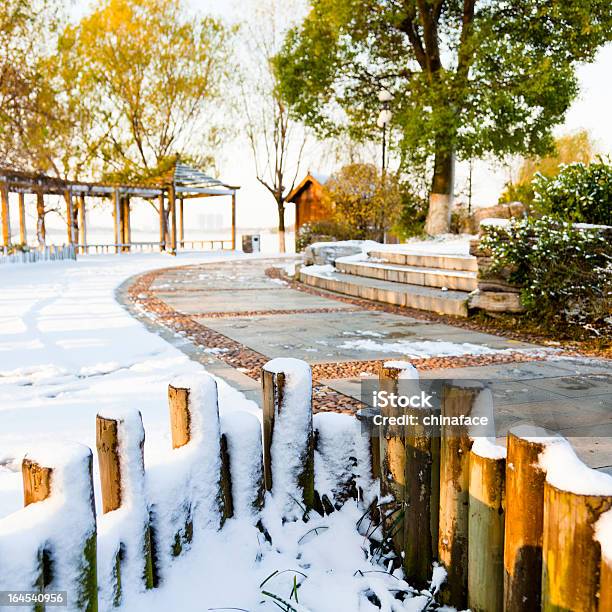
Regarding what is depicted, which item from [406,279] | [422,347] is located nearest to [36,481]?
[422,347]

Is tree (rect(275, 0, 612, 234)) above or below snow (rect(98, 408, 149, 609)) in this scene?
above

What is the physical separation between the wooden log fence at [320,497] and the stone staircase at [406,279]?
625 centimetres

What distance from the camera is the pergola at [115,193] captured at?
822 inches

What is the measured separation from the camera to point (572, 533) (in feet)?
4.61

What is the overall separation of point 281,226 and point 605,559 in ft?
108

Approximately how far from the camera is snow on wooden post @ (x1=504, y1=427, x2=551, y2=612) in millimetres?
1583

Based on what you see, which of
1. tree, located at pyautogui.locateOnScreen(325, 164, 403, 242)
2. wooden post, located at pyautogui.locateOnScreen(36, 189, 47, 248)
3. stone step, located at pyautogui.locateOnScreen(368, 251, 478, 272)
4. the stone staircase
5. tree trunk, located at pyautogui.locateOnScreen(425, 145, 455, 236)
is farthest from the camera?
wooden post, located at pyautogui.locateOnScreen(36, 189, 47, 248)

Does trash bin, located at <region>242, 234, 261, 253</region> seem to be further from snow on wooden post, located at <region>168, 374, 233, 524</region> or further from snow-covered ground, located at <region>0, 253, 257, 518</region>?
snow on wooden post, located at <region>168, 374, 233, 524</region>

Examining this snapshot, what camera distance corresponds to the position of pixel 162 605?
183cm

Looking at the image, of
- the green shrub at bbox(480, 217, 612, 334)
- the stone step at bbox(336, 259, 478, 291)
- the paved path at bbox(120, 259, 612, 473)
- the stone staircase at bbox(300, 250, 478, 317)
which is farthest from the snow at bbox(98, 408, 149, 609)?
the stone step at bbox(336, 259, 478, 291)

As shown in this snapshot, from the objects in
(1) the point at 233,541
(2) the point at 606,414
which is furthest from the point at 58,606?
(2) the point at 606,414

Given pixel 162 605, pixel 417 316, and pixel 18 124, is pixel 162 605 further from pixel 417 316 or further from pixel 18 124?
pixel 18 124

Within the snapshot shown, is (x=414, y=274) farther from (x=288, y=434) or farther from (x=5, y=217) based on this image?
(x=5, y=217)

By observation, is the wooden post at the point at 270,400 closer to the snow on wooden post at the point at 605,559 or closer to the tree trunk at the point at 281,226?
the snow on wooden post at the point at 605,559
